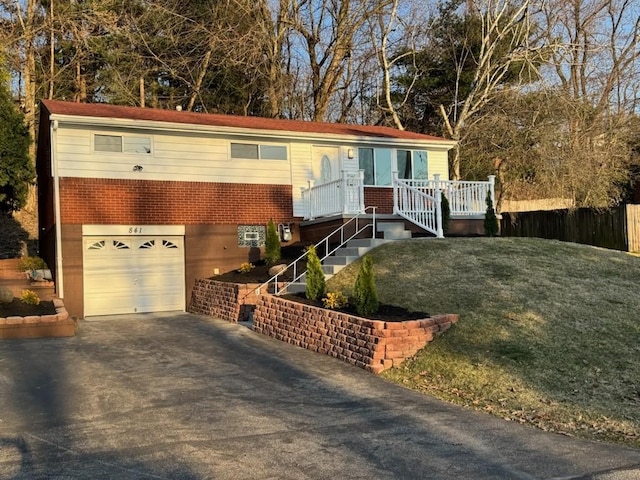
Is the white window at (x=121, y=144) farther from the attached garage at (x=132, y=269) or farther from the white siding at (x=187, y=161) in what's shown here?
the attached garage at (x=132, y=269)

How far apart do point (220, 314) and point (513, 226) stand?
16028 millimetres

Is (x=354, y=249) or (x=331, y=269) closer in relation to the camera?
(x=331, y=269)

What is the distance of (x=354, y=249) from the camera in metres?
12.9

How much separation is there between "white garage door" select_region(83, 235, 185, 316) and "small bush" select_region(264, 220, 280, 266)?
7.18ft

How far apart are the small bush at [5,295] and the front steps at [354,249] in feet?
17.8

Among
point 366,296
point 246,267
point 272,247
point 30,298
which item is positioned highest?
point 272,247

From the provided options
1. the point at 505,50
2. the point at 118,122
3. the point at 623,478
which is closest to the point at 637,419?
the point at 623,478

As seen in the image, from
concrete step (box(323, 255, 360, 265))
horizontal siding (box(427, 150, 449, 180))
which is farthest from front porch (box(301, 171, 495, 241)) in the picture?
horizontal siding (box(427, 150, 449, 180))

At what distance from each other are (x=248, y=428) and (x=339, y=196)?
9.37 meters

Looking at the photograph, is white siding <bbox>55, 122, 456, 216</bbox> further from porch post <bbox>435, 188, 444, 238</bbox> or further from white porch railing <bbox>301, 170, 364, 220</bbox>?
porch post <bbox>435, 188, 444, 238</bbox>

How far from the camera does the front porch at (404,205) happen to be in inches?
556

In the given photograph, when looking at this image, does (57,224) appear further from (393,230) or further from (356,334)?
(356,334)

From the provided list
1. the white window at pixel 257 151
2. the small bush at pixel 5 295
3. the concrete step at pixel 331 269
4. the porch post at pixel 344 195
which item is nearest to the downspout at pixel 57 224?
the small bush at pixel 5 295

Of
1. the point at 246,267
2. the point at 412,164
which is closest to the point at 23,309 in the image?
the point at 246,267
